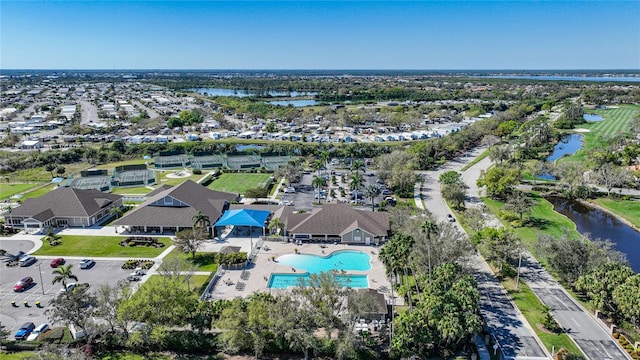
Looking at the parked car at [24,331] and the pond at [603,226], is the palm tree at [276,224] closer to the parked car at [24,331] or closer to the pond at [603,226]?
the parked car at [24,331]

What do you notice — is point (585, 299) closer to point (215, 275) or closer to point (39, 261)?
point (215, 275)

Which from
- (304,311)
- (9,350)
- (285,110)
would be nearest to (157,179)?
(9,350)

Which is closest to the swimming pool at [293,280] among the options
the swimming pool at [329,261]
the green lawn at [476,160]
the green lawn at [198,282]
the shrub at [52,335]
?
the swimming pool at [329,261]

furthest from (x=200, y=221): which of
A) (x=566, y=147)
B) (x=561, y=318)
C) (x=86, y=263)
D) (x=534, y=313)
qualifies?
(x=566, y=147)

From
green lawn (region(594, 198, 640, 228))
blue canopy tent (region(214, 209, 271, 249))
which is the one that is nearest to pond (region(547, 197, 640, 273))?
green lawn (region(594, 198, 640, 228))

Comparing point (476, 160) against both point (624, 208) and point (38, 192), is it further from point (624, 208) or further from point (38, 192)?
point (38, 192)
